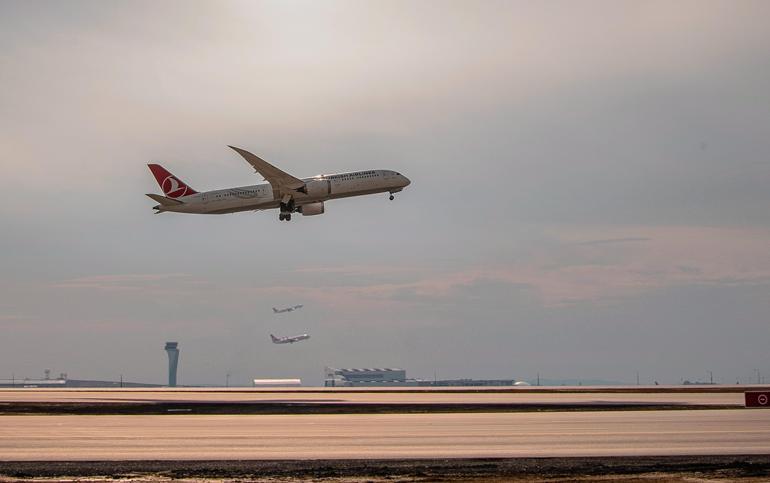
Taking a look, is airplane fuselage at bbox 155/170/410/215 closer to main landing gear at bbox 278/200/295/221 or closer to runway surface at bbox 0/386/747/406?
main landing gear at bbox 278/200/295/221

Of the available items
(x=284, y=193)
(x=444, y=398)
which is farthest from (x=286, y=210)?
(x=444, y=398)

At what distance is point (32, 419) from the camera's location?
59500 millimetres

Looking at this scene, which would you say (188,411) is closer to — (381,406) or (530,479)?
(381,406)

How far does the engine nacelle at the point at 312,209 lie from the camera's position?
10725 centimetres

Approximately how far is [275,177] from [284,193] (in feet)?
7.29

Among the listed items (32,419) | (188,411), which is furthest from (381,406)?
(32,419)

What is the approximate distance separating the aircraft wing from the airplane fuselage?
2.75 feet

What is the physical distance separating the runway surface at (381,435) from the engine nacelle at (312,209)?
48.5 meters

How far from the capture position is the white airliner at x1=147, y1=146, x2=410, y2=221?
103938 millimetres

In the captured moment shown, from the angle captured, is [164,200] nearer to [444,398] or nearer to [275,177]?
[275,177]

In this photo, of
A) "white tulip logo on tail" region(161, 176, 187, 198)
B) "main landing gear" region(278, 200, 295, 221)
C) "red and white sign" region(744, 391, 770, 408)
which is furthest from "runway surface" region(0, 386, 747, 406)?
"white tulip logo on tail" region(161, 176, 187, 198)

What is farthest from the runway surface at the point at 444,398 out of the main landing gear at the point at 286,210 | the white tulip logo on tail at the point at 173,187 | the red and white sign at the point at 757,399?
the white tulip logo on tail at the point at 173,187

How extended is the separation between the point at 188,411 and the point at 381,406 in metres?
15.8

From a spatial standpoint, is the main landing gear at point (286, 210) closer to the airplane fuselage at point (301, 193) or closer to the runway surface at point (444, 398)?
the airplane fuselage at point (301, 193)
